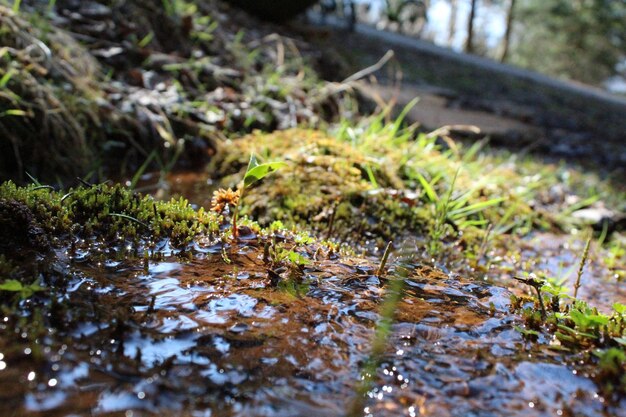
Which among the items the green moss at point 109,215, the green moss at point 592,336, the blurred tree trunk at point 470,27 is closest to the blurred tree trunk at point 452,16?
the blurred tree trunk at point 470,27

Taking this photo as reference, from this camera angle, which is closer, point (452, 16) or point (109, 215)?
point (109, 215)

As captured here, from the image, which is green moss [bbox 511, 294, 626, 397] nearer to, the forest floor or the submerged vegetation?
the submerged vegetation


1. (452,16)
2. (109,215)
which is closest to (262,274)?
(109,215)

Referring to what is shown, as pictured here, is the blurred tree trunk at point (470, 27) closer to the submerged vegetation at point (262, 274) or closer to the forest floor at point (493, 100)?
the forest floor at point (493, 100)

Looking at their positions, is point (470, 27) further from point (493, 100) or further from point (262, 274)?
point (262, 274)

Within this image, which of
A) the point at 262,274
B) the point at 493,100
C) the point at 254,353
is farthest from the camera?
the point at 493,100

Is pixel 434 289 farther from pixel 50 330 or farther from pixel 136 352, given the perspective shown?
pixel 50 330

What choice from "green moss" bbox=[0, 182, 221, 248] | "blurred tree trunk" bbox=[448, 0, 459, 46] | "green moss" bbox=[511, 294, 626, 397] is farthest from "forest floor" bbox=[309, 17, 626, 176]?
"blurred tree trunk" bbox=[448, 0, 459, 46]
